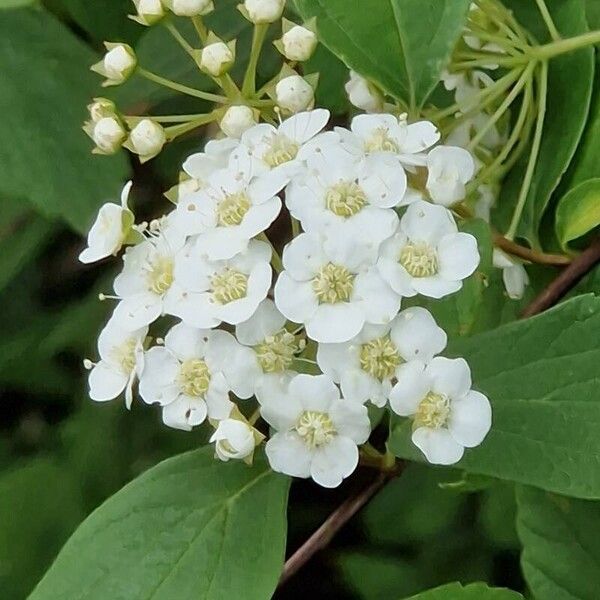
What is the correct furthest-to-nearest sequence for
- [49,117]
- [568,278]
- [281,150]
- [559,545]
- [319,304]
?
1. [49,117]
2. [559,545]
3. [568,278]
4. [281,150]
5. [319,304]

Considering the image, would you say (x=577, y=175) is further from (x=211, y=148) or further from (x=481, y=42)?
(x=211, y=148)

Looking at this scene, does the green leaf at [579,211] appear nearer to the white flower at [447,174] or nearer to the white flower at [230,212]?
the white flower at [447,174]

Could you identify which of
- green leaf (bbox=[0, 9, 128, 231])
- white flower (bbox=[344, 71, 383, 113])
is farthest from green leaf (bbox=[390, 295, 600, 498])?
green leaf (bbox=[0, 9, 128, 231])

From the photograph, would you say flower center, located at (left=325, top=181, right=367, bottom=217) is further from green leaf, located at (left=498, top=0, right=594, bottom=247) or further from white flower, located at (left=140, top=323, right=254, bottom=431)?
green leaf, located at (left=498, top=0, right=594, bottom=247)

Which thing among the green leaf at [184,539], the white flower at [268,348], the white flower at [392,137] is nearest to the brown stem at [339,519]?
the green leaf at [184,539]

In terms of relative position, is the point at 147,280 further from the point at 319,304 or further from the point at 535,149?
the point at 535,149

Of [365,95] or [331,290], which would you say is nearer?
[331,290]

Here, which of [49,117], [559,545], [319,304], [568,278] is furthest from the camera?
[49,117]

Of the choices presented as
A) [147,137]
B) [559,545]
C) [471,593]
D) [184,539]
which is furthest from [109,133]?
[559,545]

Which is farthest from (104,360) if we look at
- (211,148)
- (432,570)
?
(432,570)
